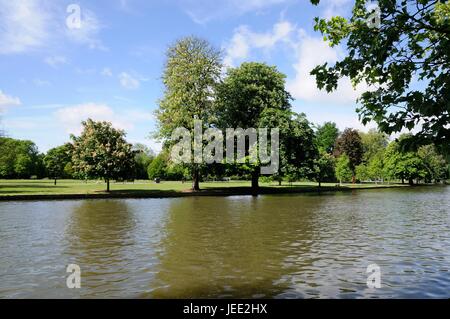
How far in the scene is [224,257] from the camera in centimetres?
1273

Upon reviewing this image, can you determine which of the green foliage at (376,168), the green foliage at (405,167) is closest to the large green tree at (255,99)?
the green foliage at (405,167)

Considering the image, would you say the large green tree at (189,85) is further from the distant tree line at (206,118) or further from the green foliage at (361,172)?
the green foliage at (361,172)

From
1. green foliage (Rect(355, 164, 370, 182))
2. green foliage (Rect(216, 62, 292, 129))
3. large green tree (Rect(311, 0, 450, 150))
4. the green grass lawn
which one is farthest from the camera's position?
green foliage (Rect(355, 164, 370, 182))

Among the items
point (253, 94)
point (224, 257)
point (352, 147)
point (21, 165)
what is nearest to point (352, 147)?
point (352, 147)

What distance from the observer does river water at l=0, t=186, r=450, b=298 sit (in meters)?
9.22

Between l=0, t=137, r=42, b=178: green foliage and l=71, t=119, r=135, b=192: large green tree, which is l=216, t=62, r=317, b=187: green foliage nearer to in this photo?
l=71, t=119, r=135, b=192: large green tree

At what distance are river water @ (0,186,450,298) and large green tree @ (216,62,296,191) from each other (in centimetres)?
3232

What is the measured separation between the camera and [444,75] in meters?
6.34

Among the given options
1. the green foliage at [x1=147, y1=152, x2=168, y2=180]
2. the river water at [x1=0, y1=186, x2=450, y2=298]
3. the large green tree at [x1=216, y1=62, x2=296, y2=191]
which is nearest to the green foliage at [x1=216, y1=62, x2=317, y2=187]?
the large green tree at [x1=216, y1=62, x2=296, y2=191]

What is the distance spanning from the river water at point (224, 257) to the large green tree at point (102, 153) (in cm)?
2209

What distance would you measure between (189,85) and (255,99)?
10.5 metres

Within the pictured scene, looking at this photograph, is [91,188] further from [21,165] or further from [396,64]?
[21,165]

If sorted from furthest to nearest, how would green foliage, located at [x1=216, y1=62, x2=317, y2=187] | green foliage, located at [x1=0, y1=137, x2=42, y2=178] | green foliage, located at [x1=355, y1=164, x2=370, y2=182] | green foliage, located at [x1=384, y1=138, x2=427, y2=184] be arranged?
green foliage, located at [x1=355, y1=164, x2=370, y2=182]
green foliage, located at [x1=0, y1=137, x2=42, y2=178]
green foliage, located at [x1=384, y1=138, x2=427, y2=184]
green foliage, located at [x1=216, y1=62, x2=317, y2=187]
